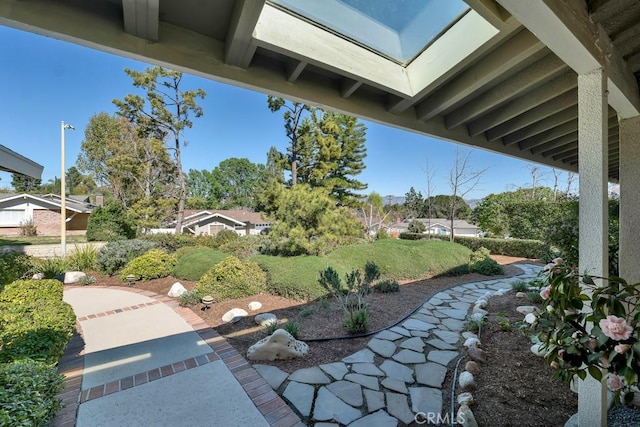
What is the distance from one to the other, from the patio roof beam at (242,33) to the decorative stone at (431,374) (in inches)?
127

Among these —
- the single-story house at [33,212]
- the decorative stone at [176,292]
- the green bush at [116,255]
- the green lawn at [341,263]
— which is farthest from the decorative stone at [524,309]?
the single-story house at [33,212]

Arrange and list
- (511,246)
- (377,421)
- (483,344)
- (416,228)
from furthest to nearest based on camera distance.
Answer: (416,228)
(511,246)
(483,344)
(377,421)

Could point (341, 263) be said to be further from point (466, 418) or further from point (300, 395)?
point (466, 418)

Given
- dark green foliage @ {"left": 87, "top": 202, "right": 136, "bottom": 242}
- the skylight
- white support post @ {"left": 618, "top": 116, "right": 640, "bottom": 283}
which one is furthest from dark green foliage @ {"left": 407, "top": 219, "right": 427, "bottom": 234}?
the skylight

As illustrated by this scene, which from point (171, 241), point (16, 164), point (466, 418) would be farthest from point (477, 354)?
point (171, 241)

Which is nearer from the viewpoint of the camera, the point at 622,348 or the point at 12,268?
the point at 622,348

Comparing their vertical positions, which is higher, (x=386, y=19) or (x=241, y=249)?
(x=386, y=19)

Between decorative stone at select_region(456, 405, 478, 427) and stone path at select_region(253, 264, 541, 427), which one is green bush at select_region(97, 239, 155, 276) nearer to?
stone path at select_region(253, 264, 541, 427)

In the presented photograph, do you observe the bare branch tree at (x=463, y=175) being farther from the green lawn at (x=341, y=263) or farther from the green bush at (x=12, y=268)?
the green bush at (x=12, y=268)

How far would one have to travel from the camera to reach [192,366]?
113 inches

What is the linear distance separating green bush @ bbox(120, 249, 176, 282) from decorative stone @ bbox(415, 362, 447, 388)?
6601 millimetres

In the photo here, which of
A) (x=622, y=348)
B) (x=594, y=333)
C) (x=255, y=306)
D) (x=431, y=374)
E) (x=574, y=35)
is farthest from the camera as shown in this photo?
(x=255, y=306)

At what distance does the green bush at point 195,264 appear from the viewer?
258 inches

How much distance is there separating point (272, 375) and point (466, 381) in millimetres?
1833
